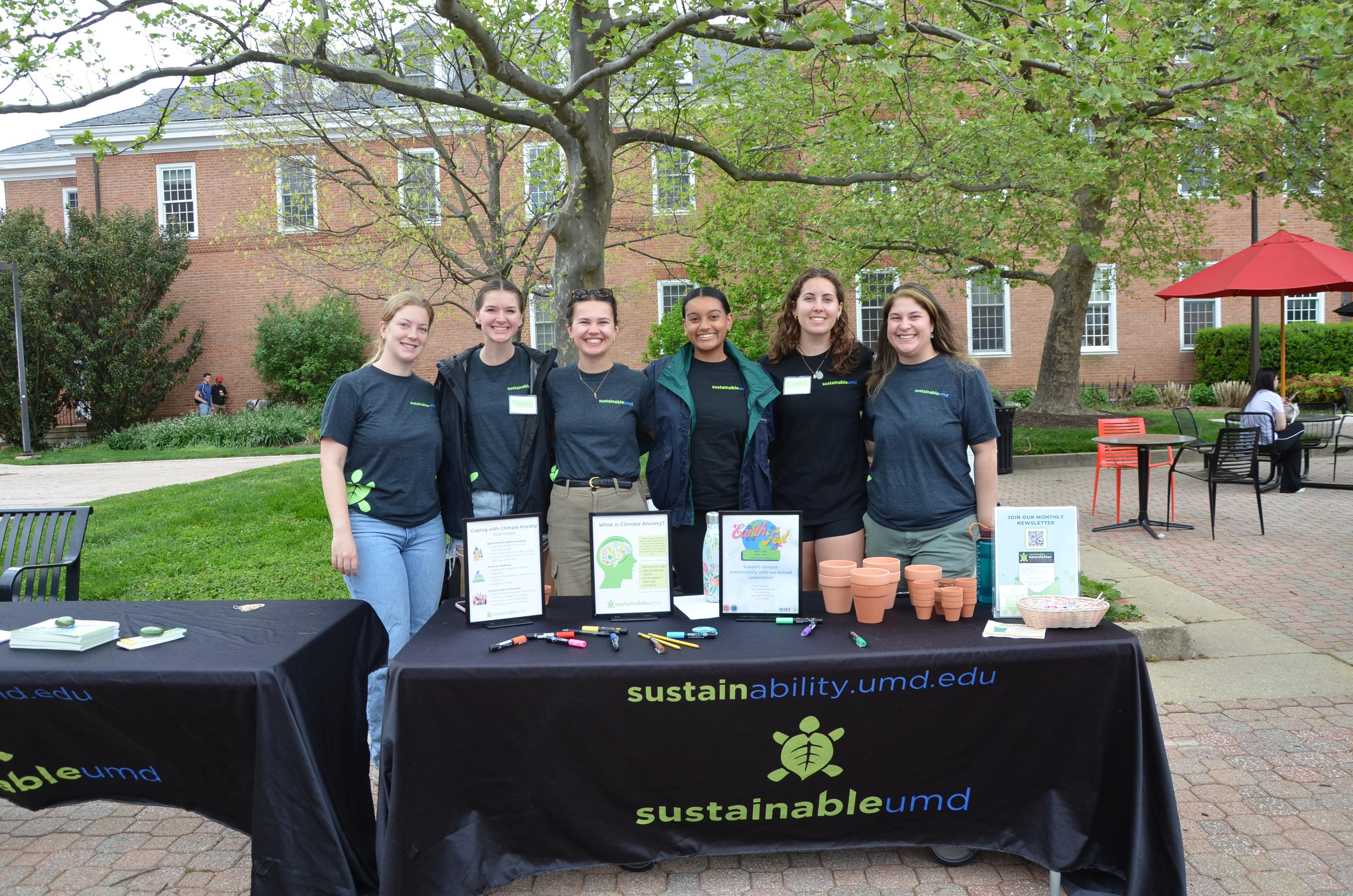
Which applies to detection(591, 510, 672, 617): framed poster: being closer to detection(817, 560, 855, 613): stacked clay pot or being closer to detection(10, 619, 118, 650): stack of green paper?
detection(817, 560, 855, 613): stacked clay pot

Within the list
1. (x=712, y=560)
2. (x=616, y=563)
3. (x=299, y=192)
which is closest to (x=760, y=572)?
(x=712, y=560)

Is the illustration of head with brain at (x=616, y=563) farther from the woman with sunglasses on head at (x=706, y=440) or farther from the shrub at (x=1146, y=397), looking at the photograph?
the shrub at (x=1146, y=397)

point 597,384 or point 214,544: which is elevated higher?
point 597,384

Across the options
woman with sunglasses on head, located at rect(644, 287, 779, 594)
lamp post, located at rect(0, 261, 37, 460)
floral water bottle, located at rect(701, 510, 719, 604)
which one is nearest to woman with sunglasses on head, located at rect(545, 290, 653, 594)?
woman with sunglasses on head, located at rect(644, 287, 779, 594)

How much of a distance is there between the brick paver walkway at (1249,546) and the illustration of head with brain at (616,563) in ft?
14.7

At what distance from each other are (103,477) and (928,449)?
14441mm

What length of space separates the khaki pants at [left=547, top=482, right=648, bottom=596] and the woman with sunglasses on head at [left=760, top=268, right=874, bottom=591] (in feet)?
2.11

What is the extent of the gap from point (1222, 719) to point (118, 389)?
2278 centimetres

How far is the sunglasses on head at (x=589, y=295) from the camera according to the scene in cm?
341

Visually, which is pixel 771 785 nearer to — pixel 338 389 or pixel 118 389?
pixel 338 389

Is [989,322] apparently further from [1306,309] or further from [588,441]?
[588,441]

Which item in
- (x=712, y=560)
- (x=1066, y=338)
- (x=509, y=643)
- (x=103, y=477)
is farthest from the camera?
(x=1066, y=338)

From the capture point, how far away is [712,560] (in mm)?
3068

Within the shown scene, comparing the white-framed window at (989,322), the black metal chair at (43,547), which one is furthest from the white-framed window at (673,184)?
the white-framed window at (989,322)
